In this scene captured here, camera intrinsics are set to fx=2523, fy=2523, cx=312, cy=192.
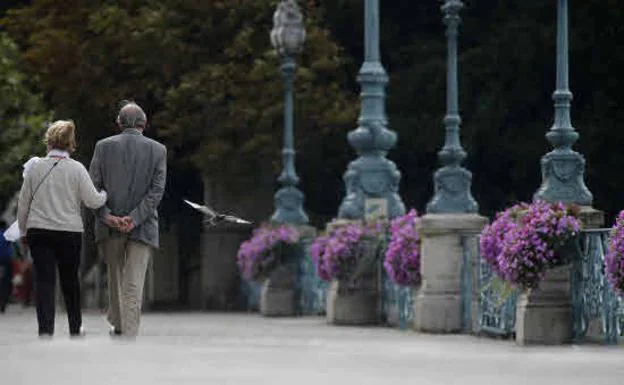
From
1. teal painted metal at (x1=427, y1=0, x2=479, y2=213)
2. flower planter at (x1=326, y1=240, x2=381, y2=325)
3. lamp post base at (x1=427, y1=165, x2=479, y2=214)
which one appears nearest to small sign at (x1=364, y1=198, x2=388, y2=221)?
flower planter at (x1=326, y1=240, x2=381, y2=325)

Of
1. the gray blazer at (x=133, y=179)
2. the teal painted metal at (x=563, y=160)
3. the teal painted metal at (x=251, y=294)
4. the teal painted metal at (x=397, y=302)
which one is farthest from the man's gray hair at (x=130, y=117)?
the teal painted metal at (x=251, y=294)

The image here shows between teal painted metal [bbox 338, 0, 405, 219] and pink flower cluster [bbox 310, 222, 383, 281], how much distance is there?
86cm

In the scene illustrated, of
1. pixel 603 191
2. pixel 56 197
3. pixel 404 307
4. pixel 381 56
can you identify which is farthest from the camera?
pixel 381 56

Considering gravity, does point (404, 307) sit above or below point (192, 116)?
below

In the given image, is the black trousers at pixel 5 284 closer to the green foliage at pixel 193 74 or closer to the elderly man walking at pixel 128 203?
the green foliage at pixel 193 74

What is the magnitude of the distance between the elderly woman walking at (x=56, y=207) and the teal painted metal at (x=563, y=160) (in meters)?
7.03

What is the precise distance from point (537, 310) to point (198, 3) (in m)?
22.5

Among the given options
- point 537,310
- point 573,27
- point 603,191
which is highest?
point 573,27

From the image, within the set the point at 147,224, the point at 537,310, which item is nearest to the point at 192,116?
the point at 537,310

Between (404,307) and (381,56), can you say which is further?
(381,56)

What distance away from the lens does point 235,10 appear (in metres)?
45.2

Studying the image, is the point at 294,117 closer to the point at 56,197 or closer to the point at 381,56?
the point at 381,56

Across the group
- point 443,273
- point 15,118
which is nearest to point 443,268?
point 443,273

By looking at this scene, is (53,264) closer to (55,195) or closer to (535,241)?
(55,195)
